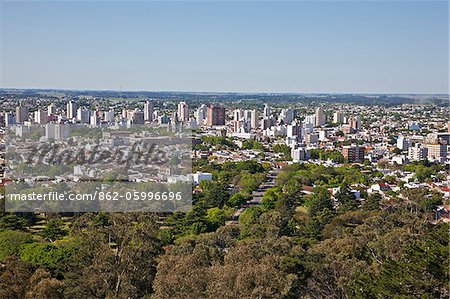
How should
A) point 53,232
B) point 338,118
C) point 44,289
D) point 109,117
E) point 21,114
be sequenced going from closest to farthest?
point 44,289 → point 53,232 → point 21,114 → point 109,117 → point 338,118

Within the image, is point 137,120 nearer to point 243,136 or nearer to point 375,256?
point 243,136

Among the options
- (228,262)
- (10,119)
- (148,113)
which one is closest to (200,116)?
(148,113)

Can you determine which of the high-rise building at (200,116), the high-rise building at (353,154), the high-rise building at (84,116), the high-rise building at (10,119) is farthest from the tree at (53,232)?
the high-rise building at (200,116)

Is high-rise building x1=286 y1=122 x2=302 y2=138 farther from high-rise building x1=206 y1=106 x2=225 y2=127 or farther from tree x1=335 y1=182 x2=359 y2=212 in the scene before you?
tree x1=335 y1=182 x2=359 y2=212

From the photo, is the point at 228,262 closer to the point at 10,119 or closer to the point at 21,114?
the point at 10,119

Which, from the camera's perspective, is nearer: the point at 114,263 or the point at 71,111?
the point at 114,263

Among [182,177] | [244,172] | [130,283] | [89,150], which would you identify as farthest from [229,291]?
[244,172]

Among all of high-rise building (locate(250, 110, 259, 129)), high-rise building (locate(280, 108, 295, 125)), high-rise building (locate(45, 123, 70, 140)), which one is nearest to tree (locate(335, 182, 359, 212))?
high-rise building (locate(45, 123, 70, 140))
